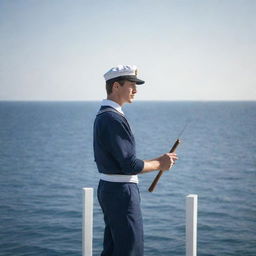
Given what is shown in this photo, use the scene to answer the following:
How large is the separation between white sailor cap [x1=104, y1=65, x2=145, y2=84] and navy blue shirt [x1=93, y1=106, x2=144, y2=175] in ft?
0.64

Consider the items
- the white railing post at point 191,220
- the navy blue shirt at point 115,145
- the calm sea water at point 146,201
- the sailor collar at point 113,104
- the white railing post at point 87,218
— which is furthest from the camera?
the calm sea water at point 146,201

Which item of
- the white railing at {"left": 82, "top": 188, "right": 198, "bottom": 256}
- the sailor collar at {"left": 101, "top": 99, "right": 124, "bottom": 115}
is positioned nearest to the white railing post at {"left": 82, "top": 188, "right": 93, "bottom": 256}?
the white railing at {"left": 82, "top": 188, "right": 198, "bottom": 256}

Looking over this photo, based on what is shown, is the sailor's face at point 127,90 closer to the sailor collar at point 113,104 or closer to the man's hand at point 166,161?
the sailor collar at point 113,104

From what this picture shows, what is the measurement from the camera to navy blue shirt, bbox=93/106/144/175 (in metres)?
2.68

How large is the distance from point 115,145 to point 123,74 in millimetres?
465

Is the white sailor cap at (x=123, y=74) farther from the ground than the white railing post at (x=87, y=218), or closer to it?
farther from the ground

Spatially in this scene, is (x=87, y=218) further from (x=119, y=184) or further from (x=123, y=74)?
(x=123, y=74)

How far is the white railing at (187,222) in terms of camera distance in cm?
Result: 319

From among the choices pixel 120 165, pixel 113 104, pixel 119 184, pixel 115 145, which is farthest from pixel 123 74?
pixel 119 184

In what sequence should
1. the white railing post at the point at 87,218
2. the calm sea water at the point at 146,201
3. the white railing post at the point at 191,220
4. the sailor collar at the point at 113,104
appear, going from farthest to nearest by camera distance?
the calm sea water at the point at 146,201, the white railing post at the point at 87,218, the white railing post at the point at 191,220, the sailor collar at the point at 113,104

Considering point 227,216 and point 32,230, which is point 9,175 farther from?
point 227,216

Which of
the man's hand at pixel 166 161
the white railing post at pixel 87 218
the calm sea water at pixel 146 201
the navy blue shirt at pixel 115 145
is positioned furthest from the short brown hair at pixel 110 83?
the calm sea water at pixel 146 201

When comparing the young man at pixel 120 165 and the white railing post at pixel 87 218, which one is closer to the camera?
the young man at pixel 120 165

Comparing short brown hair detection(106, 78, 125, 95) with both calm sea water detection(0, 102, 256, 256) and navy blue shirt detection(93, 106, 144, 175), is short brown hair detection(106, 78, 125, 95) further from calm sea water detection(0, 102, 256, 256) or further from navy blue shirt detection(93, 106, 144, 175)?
calm sea water detection(0, 102, 256, 256)
